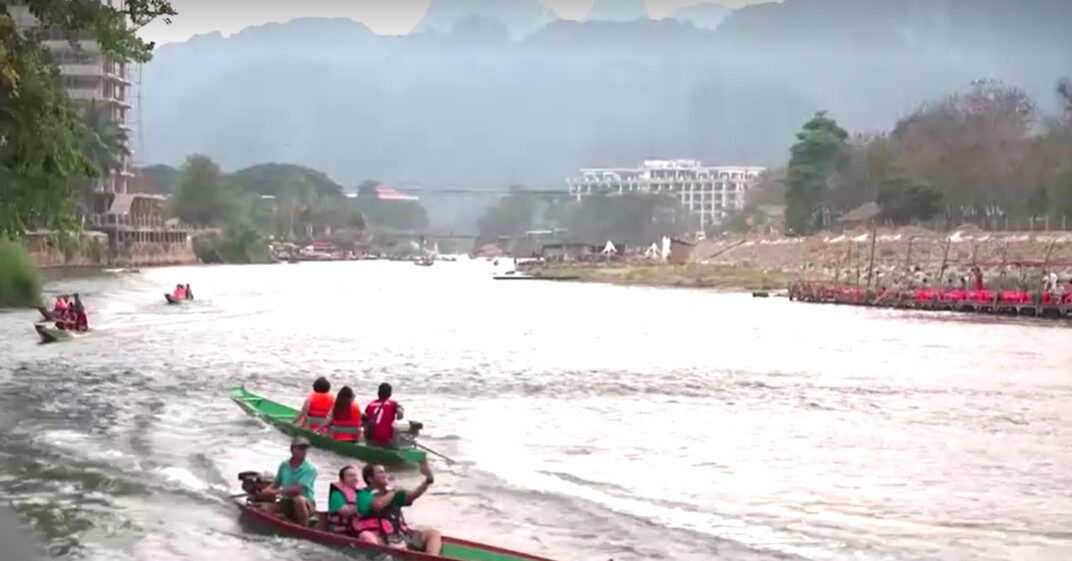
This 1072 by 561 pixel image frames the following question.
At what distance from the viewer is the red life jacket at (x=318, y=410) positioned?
2991 cm

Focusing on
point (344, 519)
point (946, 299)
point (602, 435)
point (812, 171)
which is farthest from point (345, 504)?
point (812, 171)

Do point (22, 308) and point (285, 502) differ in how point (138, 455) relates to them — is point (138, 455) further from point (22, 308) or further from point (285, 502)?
point (22, 308)

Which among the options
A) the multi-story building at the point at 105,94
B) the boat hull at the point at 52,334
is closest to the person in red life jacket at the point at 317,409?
the boat hull at the point at 52,334

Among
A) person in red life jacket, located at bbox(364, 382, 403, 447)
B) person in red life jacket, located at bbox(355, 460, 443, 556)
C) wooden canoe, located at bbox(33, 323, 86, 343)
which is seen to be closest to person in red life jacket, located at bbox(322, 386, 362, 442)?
person in red life jacket, located at bbox(364, 382, 403, 447)

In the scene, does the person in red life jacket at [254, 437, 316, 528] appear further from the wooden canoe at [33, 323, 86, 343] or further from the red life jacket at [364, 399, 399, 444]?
the wooden canoe at [33, 323, 86, 343]

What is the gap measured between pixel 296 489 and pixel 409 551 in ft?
10.9

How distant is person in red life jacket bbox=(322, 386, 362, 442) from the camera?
93.1ft

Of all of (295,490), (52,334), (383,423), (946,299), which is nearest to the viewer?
(295,490)

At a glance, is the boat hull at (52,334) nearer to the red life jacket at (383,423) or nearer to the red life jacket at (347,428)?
the red life jacket at (347,428)

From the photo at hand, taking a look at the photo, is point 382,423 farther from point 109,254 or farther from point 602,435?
point 109,254

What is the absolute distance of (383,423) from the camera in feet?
92.2

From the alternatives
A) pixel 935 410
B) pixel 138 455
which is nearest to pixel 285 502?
pixel 138 455

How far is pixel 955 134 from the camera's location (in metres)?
139

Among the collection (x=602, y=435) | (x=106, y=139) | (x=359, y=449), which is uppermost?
(x=106, y=139)
